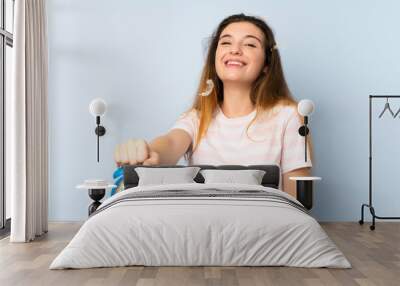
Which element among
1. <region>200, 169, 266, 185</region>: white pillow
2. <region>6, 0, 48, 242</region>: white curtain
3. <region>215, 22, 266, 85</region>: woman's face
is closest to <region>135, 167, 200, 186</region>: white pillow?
<region>200, 169, 266, 185</region>: white pillow

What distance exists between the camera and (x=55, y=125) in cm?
707

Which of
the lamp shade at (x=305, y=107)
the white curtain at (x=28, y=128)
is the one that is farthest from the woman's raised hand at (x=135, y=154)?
the lamp shade at (x=305, y=107)

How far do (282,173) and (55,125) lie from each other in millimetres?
2644

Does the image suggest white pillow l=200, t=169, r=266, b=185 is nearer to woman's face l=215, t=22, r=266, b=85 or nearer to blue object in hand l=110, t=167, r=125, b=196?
blue object in hand l=110, t=167, r=125, b=196

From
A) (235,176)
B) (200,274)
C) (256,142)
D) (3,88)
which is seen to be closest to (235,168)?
(235,176)

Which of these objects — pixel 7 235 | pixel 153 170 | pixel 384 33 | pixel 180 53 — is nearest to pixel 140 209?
pixel 153 170

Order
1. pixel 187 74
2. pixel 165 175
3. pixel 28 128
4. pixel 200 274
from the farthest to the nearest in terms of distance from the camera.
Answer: pixel 187 74 → pixel 165 175 → pixel 28 128 → pixel 200 274

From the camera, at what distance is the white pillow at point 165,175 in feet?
19.2

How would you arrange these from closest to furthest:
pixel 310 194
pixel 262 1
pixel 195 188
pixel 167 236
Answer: pixel 167 236 → pixel 195 188 → pixel 310 194 → pixel 262 1

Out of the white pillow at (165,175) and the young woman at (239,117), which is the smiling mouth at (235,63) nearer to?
the young woman at (239,117)

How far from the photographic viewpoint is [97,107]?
22.0 ft

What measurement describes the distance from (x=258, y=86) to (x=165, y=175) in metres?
1.65

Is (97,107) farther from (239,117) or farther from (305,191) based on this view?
(305,191)

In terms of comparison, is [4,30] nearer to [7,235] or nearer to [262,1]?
[7,235]
